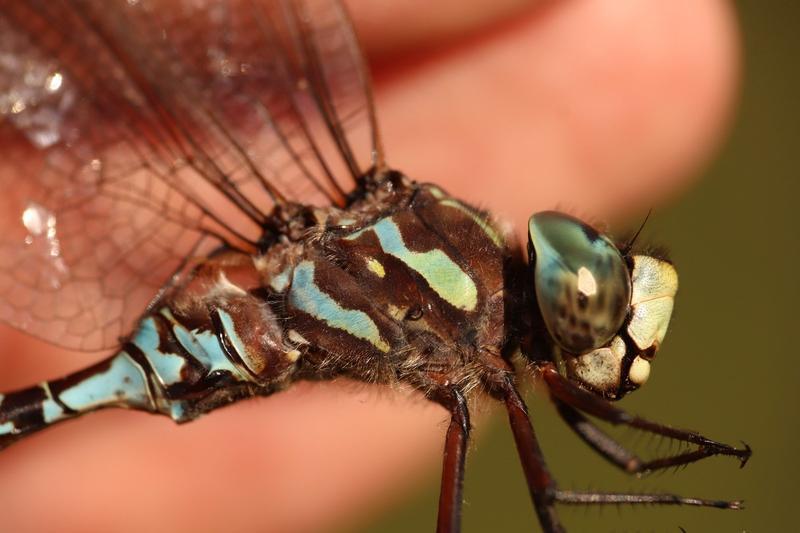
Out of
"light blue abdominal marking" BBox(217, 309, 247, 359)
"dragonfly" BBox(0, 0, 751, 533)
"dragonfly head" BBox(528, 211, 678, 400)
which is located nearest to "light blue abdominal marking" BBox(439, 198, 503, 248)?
"dragonfly" BBox(0, 0, 751, 533)

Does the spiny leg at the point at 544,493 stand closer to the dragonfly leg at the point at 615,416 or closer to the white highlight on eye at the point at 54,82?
the dragonfly leg at the point at 615,416

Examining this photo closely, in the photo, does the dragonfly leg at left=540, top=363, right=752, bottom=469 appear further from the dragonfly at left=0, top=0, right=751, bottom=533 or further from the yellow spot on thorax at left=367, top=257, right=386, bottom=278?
the yellow spot on thorax at left=367, top=257, right=386, bottom=278

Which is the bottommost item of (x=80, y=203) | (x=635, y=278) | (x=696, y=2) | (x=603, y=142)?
(x=635, y=278)

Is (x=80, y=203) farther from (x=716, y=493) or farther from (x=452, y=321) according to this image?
(x=716, y=493)

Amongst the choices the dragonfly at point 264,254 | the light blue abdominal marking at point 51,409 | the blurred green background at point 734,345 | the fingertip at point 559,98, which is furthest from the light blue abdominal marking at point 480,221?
the blurred green background at point 734,345

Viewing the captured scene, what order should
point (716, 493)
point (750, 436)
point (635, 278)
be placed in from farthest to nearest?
1. point (750, 436)
2. point (716, 493)
3. point (635, 278)

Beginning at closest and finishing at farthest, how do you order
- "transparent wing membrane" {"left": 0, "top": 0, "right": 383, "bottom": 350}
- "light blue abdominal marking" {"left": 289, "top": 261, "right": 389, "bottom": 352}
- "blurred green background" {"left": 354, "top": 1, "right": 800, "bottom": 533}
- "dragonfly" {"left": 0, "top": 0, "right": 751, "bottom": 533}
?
"dragonfly" {"left": 0, "top": 0, "right": 751, "bottom": 533}
"light blue abdominal marking" {"left": 289, "top": 261, "right": 389, "bottom": 352}
"transparent wing membrane" {"left": 0, "top": 0, "right": 383, "bottom": 350}
"blurred green background" {"left": 354, "top": 1, "right": 800, "bottom": 533}

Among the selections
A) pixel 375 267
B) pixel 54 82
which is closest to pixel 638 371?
pixel 375 267

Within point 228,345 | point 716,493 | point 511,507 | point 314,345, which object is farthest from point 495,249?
point 511,507

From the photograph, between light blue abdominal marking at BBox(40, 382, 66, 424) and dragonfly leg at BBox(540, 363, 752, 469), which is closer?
dragonfly leg at BBox(540, 363, 752, 469)
